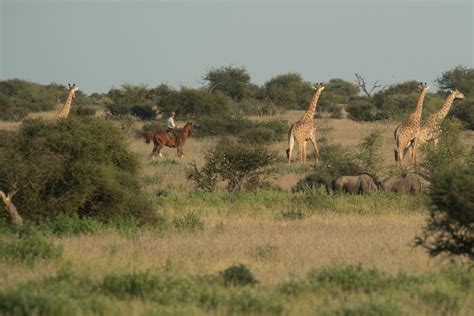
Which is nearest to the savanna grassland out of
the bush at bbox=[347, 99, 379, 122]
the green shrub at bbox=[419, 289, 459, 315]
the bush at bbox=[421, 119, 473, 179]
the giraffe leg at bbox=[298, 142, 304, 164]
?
the green shrub at bbox=[419, 289, 459, 315]

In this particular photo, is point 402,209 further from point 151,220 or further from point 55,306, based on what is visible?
point 55,306

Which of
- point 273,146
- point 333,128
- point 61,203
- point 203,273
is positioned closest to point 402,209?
point 61,203

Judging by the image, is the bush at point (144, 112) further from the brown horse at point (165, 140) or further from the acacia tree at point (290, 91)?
the brown horse at point (165, 140)

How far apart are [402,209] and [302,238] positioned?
4.56 metres

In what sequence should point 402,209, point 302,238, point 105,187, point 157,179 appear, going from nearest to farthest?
1. point 302,238
2. point 105,187
3. point 402,209
4. point 157,179

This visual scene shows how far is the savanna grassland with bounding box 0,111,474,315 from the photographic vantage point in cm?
797

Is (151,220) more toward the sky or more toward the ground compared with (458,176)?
more toward the ground

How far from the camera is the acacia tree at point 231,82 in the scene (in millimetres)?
60375

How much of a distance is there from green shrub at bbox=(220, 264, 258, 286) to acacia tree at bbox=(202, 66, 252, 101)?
166ft

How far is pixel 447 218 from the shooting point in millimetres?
10219

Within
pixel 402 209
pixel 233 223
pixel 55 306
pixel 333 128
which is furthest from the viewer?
pixel 333 128

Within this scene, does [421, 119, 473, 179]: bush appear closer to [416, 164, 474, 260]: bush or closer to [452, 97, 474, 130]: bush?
[416, 164, 474, 260]: bush

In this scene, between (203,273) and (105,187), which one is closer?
(203,273)

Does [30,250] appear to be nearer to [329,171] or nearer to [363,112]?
[329,171]
